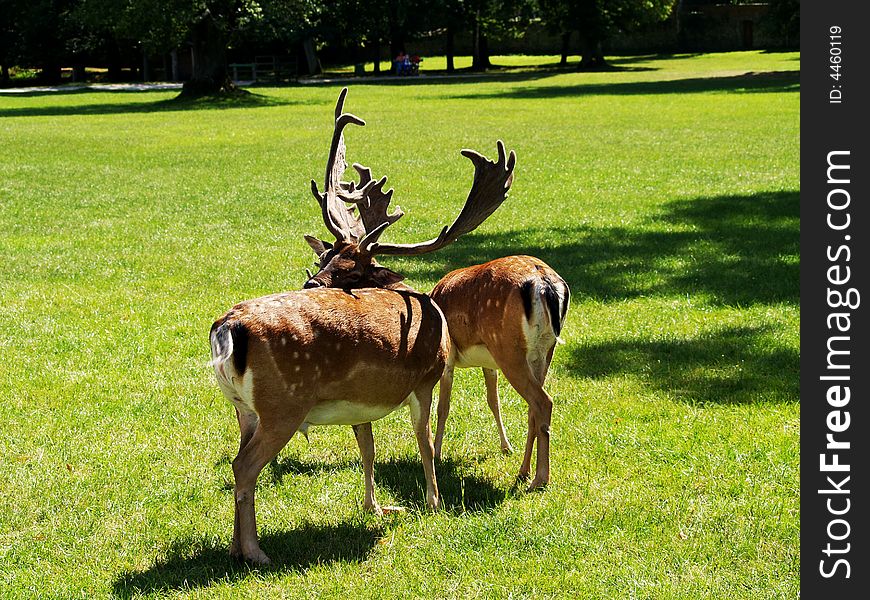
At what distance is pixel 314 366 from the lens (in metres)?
4.77

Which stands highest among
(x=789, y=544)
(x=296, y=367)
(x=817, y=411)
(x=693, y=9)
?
(x=693, y=9)

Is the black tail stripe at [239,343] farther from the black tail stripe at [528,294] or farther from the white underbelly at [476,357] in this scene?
the white underbelly at [476,357]

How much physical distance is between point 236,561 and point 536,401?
1.73 metres

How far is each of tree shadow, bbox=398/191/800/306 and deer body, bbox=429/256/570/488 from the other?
4.23 m

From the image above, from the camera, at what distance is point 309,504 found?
560cm

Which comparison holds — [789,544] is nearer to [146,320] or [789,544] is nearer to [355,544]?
[355,544]

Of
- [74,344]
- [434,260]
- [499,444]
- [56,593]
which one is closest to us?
[56,593]

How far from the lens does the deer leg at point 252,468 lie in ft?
15.4

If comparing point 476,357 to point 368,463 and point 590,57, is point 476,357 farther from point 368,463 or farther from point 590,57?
point 590,57

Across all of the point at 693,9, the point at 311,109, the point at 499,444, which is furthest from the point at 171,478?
the point at 693,9

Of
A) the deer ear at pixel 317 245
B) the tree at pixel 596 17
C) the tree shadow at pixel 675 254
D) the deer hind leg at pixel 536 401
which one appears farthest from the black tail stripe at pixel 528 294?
the tree at pixel 596 17

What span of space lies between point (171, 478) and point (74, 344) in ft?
10.0

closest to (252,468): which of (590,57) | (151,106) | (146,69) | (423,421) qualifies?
(423,421)

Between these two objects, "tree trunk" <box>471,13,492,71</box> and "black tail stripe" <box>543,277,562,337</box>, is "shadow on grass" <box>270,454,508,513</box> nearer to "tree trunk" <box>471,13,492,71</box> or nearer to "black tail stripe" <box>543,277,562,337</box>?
"black tail stripe" <box>543,277,562,337</box>
